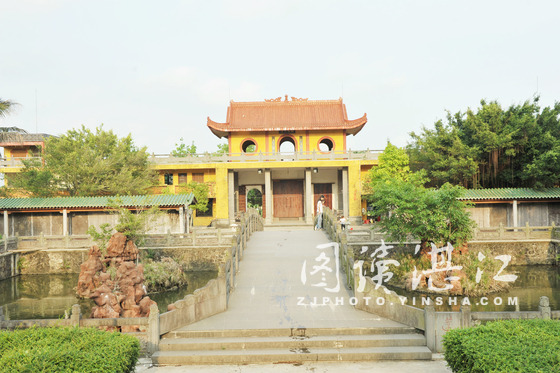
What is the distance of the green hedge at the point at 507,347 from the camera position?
17.8 feet

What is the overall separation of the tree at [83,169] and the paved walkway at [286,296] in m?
10.2

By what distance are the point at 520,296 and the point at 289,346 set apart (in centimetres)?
1030

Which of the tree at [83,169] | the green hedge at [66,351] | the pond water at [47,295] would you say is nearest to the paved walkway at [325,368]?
the green hedge at [66,351]

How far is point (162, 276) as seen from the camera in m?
17.5

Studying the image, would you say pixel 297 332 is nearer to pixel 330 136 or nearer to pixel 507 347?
pixel 507 347

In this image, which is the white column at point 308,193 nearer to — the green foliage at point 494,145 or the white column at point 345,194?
the white column at point 345,194

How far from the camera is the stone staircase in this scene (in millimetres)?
8336

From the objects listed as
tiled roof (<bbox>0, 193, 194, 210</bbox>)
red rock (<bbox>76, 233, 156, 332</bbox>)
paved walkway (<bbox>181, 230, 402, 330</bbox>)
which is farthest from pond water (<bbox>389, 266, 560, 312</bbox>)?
tiled roof (<bbox>0, 193, 194, 210</bbox>)

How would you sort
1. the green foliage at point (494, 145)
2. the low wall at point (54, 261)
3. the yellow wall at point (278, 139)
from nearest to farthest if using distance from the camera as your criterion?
the low wall at point (54, 261) < the green foliage at point (494, 145) < the yellow wall at point (278, 139)

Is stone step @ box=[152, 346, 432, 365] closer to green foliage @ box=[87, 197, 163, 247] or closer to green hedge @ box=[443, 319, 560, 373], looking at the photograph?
green hedge @ box=[443, 319, 560, 373]

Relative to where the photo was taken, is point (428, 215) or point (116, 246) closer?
point (116, 246)

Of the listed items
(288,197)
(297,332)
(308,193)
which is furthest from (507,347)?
(288,197)

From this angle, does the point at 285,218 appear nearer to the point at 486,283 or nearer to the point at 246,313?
the point at 486,283

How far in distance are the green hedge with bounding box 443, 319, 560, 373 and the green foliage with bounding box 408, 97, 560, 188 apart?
1782 cm
